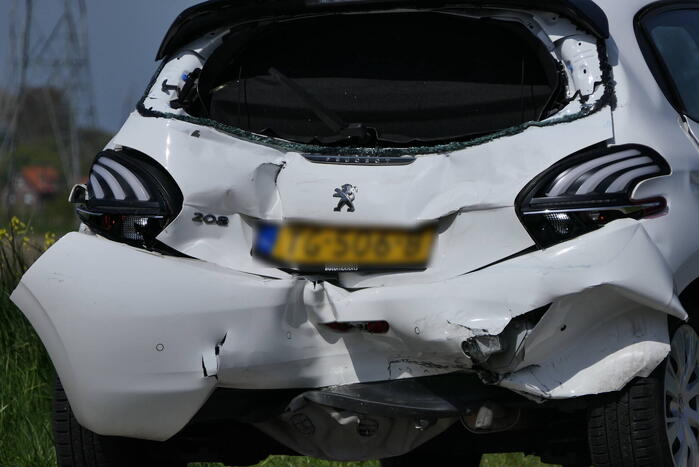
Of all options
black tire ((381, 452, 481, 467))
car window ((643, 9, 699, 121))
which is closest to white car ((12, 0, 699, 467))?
car window ((643, 9, 699, 121))

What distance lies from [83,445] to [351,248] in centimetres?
113

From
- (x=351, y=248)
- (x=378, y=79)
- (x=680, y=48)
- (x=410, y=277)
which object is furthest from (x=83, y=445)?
(x=680, y=48)

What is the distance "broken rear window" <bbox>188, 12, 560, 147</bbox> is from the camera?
4.52 meters

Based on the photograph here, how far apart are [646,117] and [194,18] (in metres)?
1.55

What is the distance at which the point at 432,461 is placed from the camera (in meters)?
5.96

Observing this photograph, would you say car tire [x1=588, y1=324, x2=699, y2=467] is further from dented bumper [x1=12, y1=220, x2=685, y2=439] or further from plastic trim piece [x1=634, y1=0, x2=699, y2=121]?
plastic trim piece [x1=634, y1=0, x2=699, y2=121]

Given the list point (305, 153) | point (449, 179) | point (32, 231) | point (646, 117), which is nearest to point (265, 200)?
point (305, 153)

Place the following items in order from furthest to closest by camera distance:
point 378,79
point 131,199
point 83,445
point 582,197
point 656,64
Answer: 1. point 378,79
2. point 656,64
3. point 83,445
4. point 131,199
5. point 582,197

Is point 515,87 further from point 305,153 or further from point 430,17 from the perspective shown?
point 305,153

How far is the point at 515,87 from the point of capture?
4.54m

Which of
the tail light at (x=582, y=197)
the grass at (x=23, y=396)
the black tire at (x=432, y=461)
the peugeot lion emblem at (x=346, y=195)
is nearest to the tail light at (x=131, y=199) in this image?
the peugeot lion emblem at (x=346, y=195)

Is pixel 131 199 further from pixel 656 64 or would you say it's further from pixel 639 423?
pixel 656 64

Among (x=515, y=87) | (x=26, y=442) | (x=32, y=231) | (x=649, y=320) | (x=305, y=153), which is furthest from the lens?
→ (x=32, y=231)

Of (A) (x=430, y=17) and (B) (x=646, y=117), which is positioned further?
(A) (x=430, y=17)
